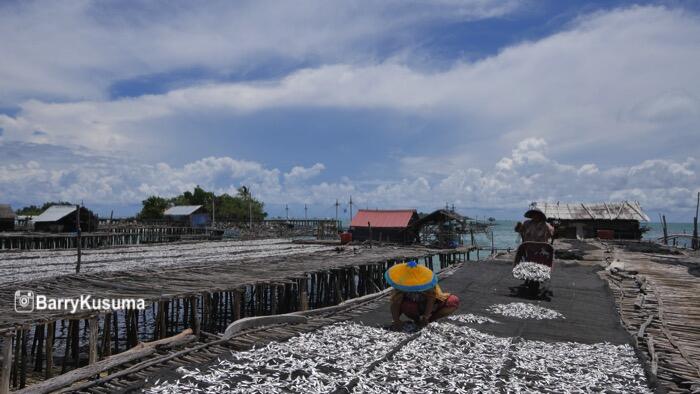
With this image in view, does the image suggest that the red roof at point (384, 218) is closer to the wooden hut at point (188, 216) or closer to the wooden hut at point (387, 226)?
the wooden hut at point (387, 226)

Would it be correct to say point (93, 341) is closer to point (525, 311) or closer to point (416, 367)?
point (416, 367)

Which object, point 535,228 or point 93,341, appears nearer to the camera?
point 93,341

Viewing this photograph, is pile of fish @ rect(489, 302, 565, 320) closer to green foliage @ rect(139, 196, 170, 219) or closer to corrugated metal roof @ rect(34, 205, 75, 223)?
corrugated metal roof @ rect(34, 205, 75, 223)

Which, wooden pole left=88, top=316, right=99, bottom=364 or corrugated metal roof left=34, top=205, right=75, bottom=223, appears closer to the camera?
wooden pole left=88, top=316, right=99, bottom=364

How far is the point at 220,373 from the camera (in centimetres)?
562

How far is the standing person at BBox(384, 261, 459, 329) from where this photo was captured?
25.8ft

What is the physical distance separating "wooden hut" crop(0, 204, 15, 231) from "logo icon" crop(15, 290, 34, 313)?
101 ft

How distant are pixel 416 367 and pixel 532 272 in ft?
18.8

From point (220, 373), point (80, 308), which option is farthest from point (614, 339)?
point (80, 308)

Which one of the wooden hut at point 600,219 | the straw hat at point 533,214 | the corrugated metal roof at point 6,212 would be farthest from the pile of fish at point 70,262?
the wooden hut at point 600,219

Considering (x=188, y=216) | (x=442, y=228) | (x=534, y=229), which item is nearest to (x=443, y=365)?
(x=534, y=229)

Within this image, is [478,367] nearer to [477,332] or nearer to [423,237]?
[477,332]

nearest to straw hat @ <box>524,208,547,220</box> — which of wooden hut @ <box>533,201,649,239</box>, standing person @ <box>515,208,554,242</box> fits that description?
standing person @ <box>515,208,554,242</box>

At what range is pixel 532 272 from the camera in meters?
10.7
